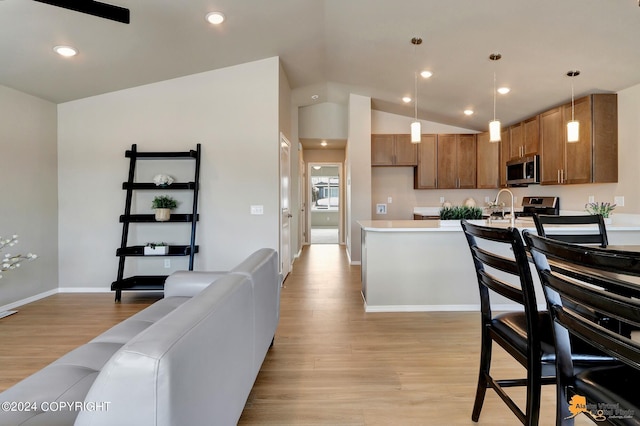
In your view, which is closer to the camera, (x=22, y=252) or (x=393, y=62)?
(x=22, y=252)

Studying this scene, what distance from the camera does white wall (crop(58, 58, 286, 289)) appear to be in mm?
4266

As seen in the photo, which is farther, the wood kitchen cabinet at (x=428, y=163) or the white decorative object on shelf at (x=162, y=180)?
the wood kitchen cabinet at (x=428, y=163)

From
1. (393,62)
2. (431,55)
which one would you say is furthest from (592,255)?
(393,62)

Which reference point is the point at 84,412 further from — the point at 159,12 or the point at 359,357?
the point at 159,12

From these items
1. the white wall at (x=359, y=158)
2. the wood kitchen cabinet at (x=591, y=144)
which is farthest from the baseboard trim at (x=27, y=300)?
the wood kitchen cabinet at (x=591, y=144)

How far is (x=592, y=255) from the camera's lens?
0.82 m

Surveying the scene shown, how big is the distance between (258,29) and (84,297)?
12.4 ft

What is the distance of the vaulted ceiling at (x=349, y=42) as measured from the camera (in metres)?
2.86

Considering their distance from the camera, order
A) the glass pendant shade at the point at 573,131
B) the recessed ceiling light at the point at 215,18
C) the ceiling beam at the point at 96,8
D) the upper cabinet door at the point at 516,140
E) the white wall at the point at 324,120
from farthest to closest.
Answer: the white wall at the point at 324,120
the upper cabinet door at the point at 516,140
the glass pendant shade at the point at 573,131
the recessed ceiling light at the point at 215,18
the ceiling beam at the point at 96,8

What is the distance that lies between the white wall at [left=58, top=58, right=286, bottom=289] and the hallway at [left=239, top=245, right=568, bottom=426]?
1328 mm

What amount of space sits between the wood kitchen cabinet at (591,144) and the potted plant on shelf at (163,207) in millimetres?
4991

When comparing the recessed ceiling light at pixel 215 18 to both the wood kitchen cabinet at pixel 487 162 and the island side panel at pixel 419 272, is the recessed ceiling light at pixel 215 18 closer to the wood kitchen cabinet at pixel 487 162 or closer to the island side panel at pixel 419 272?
the island side panel at pixel 419 272

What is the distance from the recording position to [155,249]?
4047 millimetres

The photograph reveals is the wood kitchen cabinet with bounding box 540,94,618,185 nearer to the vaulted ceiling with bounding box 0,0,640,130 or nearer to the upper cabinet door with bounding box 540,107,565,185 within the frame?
the upper cabinet door with bounding box 540,107,565,185
